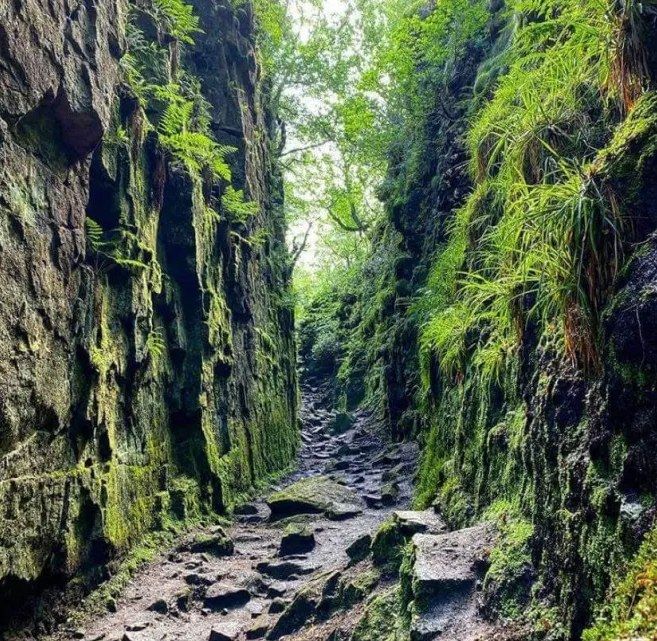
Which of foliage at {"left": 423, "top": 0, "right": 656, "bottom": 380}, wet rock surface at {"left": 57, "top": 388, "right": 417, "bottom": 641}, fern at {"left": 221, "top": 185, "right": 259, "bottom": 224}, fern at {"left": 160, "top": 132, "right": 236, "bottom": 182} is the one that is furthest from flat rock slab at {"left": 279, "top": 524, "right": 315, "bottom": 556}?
fern at {"left": 221, "top": 185, "right": 259, "bottom": 224}

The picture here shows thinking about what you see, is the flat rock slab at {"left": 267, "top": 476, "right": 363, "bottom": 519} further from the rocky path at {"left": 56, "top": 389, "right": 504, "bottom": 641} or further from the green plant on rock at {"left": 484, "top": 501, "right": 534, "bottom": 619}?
the green plant on rock at {"left": 484, "top": 501, "right": 534, "bottom": 619}

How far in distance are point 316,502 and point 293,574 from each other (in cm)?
273

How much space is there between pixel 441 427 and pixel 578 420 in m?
4.81

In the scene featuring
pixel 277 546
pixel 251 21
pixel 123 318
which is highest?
pixel 251 21

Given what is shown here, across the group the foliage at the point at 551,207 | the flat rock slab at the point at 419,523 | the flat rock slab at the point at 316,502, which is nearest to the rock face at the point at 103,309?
the flat rock slab at the point at 316,502

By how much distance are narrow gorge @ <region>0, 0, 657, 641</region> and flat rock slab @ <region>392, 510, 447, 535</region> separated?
4 cm

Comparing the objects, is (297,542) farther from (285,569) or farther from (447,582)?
(447,582)

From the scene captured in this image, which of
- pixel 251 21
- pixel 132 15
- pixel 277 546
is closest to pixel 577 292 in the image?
pixel 277 546

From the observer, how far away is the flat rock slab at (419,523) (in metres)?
5.66

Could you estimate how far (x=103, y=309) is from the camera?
6.96 metres

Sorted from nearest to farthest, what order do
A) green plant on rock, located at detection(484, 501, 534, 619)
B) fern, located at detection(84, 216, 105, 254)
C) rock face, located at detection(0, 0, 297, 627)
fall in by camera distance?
green plant on rock, located at detection(484, 501, 534, 619) < rock face, located at detection(0, 0, 297, 627) < fern, located at detection(84, 216, 105, 254)

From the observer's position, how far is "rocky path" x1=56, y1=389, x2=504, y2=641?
14.3ft

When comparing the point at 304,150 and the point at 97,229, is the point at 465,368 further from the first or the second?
the point at 304,150

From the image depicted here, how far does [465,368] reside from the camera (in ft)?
22.1
